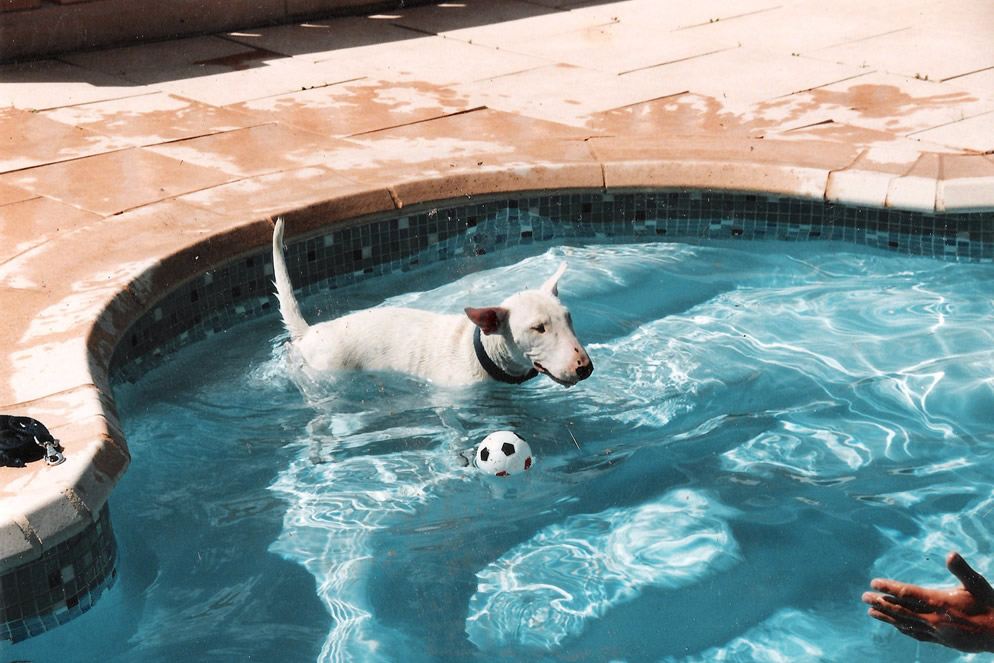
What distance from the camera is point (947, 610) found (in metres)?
3.19

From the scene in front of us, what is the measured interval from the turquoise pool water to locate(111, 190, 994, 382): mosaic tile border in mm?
247

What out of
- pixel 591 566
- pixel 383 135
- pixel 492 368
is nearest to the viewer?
pixel 591 566

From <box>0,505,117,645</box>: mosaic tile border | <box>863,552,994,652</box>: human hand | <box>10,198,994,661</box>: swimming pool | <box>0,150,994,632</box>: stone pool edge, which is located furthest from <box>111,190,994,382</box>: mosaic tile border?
<box>863,552,994,652</box>: human hand

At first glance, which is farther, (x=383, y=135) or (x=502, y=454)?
(x=383, y=135)

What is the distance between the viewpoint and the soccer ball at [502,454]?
206 inches

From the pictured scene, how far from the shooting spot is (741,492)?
5410 mm

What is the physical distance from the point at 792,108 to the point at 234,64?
472 cm

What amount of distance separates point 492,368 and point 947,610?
2.65 metres

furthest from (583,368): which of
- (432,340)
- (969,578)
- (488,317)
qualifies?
(969,578)

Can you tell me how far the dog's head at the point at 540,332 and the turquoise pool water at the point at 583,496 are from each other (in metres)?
0.51

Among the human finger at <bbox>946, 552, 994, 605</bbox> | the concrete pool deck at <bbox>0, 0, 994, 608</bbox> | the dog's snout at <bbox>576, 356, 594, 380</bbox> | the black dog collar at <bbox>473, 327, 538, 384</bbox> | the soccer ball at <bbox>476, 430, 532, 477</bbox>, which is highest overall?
the concrete pool deck at <bbox>0, 0, 994, 608</bbox>

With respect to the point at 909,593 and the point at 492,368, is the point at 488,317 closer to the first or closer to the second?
the point at 492,368

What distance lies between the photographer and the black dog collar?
5461 millimetres

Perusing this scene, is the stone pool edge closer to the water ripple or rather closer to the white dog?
the white dog
